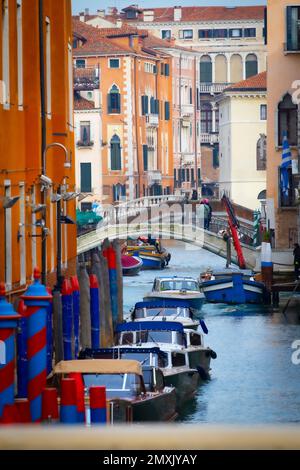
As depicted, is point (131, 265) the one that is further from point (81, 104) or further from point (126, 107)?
point (126, 107)

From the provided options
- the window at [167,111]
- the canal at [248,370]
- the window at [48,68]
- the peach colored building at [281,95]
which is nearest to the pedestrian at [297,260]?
the canal at [248,370]

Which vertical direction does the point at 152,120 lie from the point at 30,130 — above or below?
above

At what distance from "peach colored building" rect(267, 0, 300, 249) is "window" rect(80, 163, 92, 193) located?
11852 mm

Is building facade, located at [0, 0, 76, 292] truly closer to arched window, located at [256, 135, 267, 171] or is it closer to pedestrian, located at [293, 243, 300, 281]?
pedestrian, located at [293, 243, 300, 281]

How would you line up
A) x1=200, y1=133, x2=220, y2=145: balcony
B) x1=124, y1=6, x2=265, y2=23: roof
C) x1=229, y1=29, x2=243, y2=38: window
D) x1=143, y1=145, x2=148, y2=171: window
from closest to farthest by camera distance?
x1=143, y1=145, x2=148, y2=171: window → x1=124, y1=6, x2=265, y2=23: roof → x1=229, y1=29, x2=243, y2=38: window → x1=200, y1=133, x2=220, y2=145: balcony

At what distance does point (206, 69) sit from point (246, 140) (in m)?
10.1

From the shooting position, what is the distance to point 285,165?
17656 mm

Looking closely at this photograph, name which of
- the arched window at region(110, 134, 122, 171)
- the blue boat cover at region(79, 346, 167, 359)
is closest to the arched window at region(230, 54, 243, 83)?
the arched window at region(110, 134, 122, 171)

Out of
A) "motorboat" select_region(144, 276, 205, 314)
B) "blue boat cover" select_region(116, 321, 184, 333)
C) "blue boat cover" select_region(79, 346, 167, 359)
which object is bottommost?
"motorboat" select_region(144, 276, 205, 314)

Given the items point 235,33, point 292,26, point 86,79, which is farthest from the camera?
point 235,33

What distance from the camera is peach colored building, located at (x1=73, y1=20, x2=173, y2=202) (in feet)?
105

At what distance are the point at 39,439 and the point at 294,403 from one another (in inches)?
290

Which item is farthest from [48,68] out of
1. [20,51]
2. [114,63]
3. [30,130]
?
[114,63]
